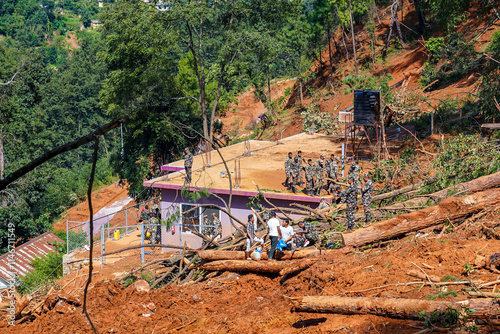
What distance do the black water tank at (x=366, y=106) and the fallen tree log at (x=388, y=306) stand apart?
12.2m

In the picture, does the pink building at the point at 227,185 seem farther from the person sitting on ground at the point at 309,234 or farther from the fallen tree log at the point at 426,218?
the fallen tree log at the point at 426,218

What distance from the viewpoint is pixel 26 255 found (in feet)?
69.7

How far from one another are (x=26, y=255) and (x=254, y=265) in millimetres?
14759

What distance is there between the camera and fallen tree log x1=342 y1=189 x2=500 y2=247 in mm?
9625

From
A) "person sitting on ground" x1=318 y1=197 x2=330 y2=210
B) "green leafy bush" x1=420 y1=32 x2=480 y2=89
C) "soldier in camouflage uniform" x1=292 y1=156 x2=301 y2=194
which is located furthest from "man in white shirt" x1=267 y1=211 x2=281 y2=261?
"green leafy bush" x1=420 y1=32 x2=480 y2=89

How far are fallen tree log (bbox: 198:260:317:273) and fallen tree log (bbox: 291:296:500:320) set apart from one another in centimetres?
177

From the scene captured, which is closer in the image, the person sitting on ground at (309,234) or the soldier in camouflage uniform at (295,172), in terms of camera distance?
the person sitting on ground at (309,234)

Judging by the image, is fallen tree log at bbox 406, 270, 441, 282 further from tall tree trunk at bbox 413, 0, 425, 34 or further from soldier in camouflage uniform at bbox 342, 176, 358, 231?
tall tree trunk at bbox 413, 0, 425, 34

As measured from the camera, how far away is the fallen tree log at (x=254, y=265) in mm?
9836

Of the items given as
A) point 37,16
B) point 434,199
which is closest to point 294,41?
point 434,199

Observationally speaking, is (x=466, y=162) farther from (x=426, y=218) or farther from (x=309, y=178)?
(x=309, y=178)

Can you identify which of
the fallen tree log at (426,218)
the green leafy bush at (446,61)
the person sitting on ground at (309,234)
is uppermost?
the green leafy bush at (446,61)

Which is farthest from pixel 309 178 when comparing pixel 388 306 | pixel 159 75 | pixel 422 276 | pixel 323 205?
pixel 159 75

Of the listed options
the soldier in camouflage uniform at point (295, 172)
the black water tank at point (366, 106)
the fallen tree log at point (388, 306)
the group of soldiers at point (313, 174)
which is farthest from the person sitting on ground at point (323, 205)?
the fallen tree log at point (388, 306)
